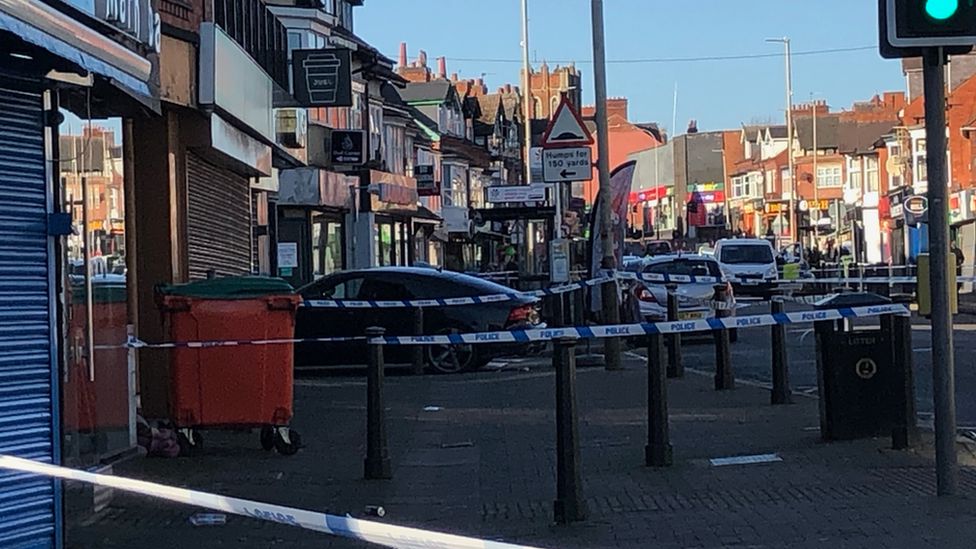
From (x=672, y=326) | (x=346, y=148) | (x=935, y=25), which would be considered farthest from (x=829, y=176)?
(x=935, y=25)

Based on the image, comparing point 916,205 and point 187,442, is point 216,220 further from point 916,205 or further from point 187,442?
point 916,205

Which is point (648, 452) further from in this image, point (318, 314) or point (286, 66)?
point (286, 66)

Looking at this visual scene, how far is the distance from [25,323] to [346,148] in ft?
102

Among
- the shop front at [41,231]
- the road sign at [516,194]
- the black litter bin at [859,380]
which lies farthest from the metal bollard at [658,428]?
the road sign at [516,194]

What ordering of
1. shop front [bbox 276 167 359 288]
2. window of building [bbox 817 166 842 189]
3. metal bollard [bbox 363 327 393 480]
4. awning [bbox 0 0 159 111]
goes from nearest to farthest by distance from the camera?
awning [bbox 0 0 159 111] → metal bollard [bbox 363 327 393 480] → shop front [bbox 276 167 359 288] → window of building [bbox 817 166 842 189]

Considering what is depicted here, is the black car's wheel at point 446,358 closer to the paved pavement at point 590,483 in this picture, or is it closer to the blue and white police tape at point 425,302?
the blue and white police tape at point 425,302

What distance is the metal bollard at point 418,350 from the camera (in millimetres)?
18453

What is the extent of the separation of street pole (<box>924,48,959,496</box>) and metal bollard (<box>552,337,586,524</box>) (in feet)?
6.91

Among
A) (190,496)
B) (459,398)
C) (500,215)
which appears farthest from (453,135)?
(190,496)

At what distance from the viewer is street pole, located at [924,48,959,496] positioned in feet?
27.0

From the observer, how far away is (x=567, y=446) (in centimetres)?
835

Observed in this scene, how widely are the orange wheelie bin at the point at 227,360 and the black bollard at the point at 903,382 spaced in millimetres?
4613

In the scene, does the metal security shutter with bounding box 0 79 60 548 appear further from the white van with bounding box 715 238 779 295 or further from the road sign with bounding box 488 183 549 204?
the white van with bounding box 715 238 779 295

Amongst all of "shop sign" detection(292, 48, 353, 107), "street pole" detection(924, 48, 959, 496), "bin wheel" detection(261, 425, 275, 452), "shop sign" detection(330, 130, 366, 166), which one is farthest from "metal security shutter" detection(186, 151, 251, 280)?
"shop sign" detection(330, 130, 366, 166)
